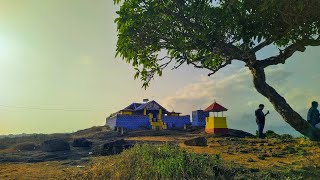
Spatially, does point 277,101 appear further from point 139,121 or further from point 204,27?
point 139,121

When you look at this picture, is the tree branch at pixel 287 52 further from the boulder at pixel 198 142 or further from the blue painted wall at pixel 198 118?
the blue painted wall at pixel 198 118

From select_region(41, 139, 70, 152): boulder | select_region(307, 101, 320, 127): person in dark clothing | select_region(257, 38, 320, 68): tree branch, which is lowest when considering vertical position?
select_region(41, 139, 70, 152): boulder

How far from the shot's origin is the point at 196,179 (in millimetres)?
8297

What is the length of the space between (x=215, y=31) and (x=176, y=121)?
108 ft

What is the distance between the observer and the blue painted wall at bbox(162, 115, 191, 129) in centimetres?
4472

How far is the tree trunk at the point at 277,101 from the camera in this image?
15305mm

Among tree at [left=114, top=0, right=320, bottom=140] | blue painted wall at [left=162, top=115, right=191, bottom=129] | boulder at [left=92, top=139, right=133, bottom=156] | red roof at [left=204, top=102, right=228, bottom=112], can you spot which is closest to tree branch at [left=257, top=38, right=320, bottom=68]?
tree at [left=114, top=0, right=320, bottom=140]

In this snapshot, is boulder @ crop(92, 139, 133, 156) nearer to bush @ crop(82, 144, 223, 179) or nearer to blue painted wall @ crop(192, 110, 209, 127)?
bush @ crop(82, 144, 223, 179)

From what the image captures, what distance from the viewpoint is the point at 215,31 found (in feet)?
42.4

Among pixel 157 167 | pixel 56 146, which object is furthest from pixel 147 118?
pixel 157 167

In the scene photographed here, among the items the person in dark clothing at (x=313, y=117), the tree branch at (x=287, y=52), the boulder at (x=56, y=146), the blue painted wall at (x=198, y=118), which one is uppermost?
the tree branch at (x=287, y=52)

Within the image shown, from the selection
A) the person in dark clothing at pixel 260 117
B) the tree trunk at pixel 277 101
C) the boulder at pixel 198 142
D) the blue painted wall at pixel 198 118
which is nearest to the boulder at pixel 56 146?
the boulder at pixel 198 142

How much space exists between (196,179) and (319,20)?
8709 millimetres

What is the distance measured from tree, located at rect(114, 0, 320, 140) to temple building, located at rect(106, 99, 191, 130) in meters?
27.3
